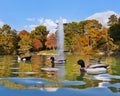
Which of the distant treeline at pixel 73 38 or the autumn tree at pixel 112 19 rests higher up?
the autumn tree at pixel 112 19

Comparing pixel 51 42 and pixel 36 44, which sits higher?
pixel 51 42

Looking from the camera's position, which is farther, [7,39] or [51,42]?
[51,42]

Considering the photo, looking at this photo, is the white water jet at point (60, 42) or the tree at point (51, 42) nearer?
the white water jet at point (60, 42)

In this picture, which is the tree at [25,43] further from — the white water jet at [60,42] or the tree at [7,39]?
the white water jet at [60,42]

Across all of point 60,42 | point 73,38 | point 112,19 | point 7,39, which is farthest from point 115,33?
point 60,42

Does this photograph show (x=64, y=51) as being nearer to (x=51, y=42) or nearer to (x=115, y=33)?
(x=115, y=33)

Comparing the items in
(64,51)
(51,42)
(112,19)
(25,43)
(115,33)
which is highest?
(112,19)

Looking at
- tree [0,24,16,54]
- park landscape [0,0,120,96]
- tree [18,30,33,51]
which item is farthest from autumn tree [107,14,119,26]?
tree [0,24,16,54]

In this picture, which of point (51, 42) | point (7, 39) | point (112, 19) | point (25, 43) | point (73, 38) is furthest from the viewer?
point (51, 42)

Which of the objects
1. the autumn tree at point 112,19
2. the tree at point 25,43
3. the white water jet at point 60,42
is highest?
the autumn tree at point 112,19

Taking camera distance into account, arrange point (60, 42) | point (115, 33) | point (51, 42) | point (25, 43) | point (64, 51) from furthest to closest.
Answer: point (51, 42), point (25, 43), point (115, 33), point (64, 51), point (60, 42)

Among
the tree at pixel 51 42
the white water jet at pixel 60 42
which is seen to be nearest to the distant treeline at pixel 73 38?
the tree at pixel 51 42

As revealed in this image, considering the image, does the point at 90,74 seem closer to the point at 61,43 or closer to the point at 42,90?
the point at 42,90

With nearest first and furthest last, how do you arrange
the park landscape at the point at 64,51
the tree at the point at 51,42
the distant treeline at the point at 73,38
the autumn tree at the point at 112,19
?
the park landscape at the point at 64,51 < the distant treeline at the point at 73,38 < the autumn tree at the point at 112,19 < the tree at the point at 51,42
